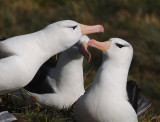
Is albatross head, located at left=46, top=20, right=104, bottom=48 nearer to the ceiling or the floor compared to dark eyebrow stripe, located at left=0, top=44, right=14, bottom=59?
nearer to the ceiling

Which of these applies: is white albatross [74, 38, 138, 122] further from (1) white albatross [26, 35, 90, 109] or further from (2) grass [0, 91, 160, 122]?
(1) white albatross [26, 35, 90, 109]

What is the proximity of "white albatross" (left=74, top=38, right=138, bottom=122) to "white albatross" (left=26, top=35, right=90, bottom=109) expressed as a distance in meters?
0.53

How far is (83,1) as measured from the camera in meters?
10.2

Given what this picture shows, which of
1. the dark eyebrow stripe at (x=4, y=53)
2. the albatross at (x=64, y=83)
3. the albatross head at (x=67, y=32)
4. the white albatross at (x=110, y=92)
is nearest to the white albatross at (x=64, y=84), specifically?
the albatross at (x=64, y=83)

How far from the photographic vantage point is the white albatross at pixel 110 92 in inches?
152

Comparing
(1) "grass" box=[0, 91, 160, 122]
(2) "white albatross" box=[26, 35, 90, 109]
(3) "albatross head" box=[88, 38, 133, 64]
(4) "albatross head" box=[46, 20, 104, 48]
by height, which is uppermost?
(4) "albatross head" box=[46, 20, 104, 48]

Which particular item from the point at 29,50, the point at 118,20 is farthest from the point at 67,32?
the point at 118,20

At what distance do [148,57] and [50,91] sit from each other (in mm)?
4881

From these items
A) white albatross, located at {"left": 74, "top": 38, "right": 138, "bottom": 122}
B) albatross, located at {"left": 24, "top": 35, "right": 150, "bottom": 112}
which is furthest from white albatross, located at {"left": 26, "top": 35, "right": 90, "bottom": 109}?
white albatross, located at {"left": 74, "top": 38, "right": 138, "bottom": 122}

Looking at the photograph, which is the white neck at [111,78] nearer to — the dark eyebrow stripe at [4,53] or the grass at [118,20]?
the dark eyebrow stripe at [4,53]

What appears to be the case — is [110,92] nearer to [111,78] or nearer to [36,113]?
[111,78]

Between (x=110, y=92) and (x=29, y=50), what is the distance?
798 mm

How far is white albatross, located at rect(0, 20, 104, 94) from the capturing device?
3.82 meters

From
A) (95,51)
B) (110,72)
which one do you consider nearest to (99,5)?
(95,51)
